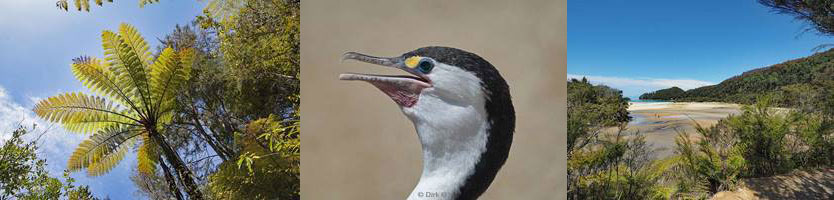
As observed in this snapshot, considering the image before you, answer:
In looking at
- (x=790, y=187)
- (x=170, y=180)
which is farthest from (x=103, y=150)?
(x=790, y=187)

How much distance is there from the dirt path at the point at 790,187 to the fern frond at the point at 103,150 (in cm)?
488

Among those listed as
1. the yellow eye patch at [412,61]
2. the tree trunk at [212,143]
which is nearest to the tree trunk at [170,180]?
the tree trunk at [212,143]

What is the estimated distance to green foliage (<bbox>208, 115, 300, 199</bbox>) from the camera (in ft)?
10.9

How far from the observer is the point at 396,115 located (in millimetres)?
2295

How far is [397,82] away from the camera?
213 centimetres

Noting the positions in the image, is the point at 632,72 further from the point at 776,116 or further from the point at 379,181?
the point at 379,181

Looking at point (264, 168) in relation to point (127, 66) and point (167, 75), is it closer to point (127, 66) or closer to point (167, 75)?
point (167, 75)

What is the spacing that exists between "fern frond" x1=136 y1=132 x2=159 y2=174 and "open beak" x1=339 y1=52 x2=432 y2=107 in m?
2.24

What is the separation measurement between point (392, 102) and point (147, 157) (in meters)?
2.34

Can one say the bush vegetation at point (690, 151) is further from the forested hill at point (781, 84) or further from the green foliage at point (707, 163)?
the forested hill at point (781, 84)

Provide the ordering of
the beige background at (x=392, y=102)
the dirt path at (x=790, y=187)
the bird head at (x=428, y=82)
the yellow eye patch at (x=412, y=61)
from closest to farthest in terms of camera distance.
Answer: the bird head at (x=428, y=82)
the yellow eye patch at (x=412, y=61)
the beige background at (x=392, y=102)
the dirt path at (x=790, y=187)

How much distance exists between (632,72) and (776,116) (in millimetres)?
1198

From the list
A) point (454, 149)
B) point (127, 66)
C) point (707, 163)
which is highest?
point (127, 66)

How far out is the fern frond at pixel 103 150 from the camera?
3540 millimetres
